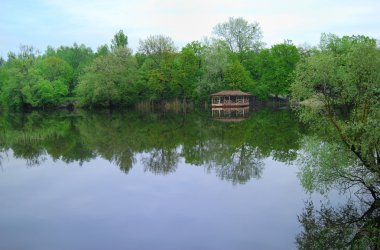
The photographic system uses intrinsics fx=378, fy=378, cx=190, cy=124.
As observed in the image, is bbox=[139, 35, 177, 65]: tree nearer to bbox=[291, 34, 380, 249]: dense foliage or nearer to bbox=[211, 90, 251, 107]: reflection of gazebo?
bbox=[211, 90, 251, 107]: reflection of gazebo

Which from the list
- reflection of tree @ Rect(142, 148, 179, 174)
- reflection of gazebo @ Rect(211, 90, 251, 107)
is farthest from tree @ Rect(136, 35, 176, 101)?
reflection of tree @ Rect(142, 148, 179, 174)

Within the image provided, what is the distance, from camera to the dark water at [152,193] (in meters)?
12.4

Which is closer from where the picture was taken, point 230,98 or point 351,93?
point 351,93

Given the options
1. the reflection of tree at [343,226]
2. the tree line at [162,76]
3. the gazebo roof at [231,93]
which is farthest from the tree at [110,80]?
the reflection of tree at [343,226]

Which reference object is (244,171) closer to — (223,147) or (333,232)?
(223,147)

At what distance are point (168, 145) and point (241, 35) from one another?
207 ft

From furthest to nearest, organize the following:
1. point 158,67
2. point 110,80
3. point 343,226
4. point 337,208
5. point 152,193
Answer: point 158,67
point 110,80
point 152,193
point 337,208
point 343,226

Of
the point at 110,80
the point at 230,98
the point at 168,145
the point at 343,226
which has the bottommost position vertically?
the point at 343,226

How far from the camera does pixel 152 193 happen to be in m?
17.3

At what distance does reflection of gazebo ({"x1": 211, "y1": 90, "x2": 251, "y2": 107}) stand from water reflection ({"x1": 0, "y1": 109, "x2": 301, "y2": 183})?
25.5 meters

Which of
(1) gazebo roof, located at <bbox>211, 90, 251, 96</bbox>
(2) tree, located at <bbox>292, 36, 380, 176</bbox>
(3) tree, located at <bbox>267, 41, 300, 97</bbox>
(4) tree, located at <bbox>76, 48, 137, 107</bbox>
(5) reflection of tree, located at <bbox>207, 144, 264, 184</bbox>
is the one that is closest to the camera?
(2) tree, located at <bbox>292, 36, 380, 176</bbox>

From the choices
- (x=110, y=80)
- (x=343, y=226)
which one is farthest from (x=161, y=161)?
(x=110, y=80)

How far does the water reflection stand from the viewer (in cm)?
2323

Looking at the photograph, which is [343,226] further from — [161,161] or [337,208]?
[161,161]
